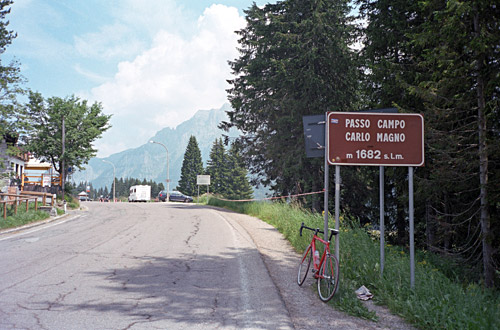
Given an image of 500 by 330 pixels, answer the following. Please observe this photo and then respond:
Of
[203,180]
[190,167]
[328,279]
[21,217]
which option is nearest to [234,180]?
[190,167]

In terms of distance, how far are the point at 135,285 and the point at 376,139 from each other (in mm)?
4735

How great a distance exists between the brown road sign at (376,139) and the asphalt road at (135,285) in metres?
2.60

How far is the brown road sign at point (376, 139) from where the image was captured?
6301mm

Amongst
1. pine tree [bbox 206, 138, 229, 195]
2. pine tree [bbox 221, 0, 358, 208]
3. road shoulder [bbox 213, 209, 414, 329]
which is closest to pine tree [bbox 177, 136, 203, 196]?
pine tree [bbox 206, 138, 229, 195]

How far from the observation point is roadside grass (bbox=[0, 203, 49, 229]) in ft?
47.0

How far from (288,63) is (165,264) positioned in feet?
49.2

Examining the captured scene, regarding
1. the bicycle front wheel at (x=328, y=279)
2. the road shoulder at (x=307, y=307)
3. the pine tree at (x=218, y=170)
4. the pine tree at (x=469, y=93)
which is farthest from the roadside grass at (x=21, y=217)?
the pine tree at (x=218, y=170)

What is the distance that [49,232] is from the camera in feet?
43.6

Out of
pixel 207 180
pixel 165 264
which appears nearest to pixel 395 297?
pixel 165 264

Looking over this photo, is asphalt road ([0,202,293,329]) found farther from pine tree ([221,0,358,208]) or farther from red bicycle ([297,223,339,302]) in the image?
pine tree ([221,0,358,208])

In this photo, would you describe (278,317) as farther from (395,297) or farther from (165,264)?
(165,264)

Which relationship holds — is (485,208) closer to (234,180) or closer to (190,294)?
(190,294)

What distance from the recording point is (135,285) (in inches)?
250

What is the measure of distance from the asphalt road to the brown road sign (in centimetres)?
260
